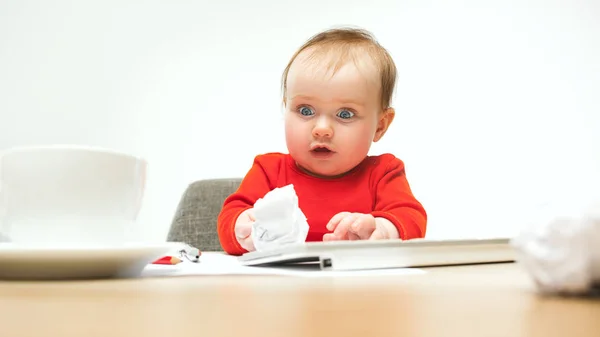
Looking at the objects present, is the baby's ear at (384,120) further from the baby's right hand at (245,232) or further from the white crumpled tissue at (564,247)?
the white crumpled tissue at (564,247)

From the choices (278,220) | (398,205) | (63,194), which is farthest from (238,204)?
(63,194)

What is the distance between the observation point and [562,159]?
7.93 feet

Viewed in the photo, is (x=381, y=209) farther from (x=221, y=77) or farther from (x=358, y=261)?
(x=221, y=77)

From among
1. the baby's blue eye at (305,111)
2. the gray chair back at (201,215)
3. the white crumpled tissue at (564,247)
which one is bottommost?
the gray chair back at (201,215)

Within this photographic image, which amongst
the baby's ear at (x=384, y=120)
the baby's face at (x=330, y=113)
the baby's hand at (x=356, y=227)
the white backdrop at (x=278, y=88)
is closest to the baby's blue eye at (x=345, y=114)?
the baby's face at (x=330, y=113)

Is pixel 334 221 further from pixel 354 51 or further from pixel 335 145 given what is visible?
pixel 354 51

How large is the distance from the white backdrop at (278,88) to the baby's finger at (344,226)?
1.68 metres

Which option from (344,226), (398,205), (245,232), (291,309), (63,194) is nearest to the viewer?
(291,309)

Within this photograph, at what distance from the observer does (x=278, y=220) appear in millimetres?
661

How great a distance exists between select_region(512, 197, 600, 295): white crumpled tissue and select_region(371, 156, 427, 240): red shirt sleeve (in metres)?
0.66

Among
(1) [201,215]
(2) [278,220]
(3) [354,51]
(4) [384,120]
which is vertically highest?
(3) [354,51]

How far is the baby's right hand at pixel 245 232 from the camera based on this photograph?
911 mm

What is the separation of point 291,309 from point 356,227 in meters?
0.58

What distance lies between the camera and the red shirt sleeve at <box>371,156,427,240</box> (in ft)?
3.09
